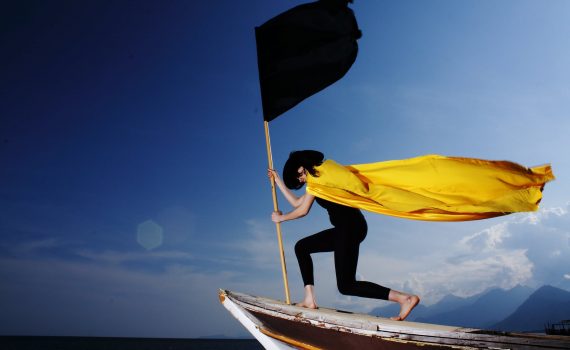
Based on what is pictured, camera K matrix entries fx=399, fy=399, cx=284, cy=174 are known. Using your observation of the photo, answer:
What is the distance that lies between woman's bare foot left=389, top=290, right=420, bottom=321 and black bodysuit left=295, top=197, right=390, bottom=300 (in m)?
0.10

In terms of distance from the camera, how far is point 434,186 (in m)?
5.05

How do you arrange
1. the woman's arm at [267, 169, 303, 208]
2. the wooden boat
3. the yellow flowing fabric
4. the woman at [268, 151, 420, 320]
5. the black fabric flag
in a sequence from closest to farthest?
1. the wooden boat
2. the yellow flowing fabric
3. the woman at [268, 151, 420, 320]
4. the woman's arm at [267, 169, 303, 208]
5. the black fabric flag

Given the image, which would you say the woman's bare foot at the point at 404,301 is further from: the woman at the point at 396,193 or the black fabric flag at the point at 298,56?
the black fabric flag at the point at 298,56

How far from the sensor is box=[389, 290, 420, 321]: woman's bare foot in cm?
477

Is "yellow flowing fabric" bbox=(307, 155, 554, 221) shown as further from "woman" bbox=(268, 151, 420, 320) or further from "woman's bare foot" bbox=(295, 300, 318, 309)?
"woman's bare foot" bbox=(295, 300, 318, 309)

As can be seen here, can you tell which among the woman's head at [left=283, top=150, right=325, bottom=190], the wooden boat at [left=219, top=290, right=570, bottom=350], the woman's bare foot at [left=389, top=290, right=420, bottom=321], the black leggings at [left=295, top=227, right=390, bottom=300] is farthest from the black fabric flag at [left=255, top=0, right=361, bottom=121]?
the woman's bare foot at [left=389, top=290, right=420, bottom=321]

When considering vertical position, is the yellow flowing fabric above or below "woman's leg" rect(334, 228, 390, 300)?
above

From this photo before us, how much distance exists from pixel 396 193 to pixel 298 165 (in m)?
1.31

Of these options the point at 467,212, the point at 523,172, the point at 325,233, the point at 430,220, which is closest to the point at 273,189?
the point at 325,233

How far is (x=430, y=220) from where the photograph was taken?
5047mm

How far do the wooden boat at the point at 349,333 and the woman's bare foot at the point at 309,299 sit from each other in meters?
0.41

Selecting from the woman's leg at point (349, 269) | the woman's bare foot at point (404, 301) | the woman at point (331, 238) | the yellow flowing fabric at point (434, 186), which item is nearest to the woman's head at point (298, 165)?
the woman at point (331, 238)

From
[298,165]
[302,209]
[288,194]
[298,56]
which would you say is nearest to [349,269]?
[302,209]

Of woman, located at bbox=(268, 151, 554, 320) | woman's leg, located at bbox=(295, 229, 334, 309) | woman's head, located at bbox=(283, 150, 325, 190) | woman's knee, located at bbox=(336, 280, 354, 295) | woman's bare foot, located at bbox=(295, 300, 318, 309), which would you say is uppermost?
woman's head, located at bbox=(283, 150, 325, 190)
